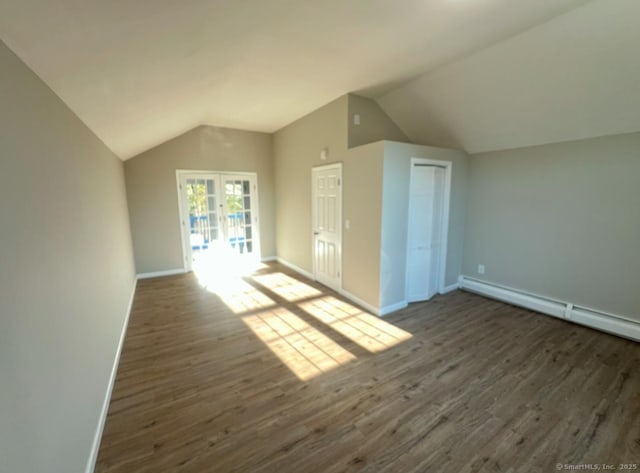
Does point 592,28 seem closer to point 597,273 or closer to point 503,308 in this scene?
point 597,273

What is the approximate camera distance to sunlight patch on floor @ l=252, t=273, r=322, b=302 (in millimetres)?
4250

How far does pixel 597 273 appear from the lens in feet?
10.4

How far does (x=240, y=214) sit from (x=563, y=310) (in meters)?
5.67

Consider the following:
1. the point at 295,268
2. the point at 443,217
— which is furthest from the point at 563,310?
the point at 295,268

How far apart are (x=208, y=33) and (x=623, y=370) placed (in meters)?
4.37

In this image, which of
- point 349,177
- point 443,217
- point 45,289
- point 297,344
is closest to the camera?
point 45,289

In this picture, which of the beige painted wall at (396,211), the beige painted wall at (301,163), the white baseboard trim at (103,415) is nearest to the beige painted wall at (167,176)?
the beige painted wall at (301,163)

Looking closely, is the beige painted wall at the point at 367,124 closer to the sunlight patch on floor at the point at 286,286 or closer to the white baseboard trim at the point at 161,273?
the sunlight patch on floor at the point at 286,286

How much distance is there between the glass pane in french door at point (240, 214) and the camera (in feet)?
19.0

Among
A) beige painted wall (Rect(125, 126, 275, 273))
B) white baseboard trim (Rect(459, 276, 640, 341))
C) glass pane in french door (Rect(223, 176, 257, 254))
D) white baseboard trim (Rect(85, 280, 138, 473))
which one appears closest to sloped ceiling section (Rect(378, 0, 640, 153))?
white baseboard trim (Rect(459, 276, 640, 341))

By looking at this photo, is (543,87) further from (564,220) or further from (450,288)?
(450,288)

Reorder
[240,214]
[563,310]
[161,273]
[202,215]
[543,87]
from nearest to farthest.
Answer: [543,87] < [563,310] < [161,273] < [202,215] < [240,214]

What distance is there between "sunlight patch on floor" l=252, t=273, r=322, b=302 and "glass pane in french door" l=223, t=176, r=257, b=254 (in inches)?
45.1

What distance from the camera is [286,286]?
15.3 feet
